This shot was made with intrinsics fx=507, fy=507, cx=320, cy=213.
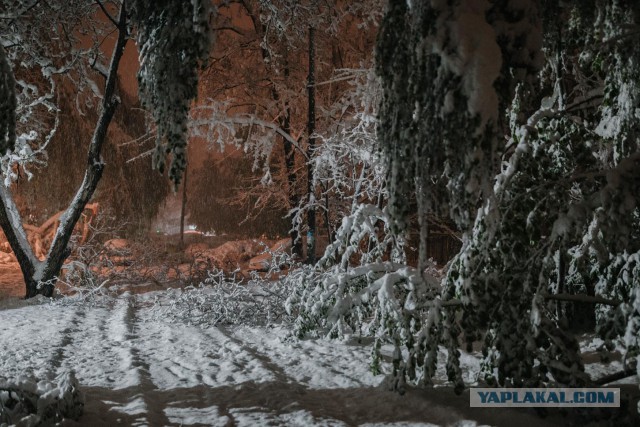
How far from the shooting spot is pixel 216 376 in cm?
573

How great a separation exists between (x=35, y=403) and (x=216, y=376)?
207cm

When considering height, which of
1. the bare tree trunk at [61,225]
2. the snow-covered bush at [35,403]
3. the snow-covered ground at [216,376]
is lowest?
the snow-covered ground at [216,376]

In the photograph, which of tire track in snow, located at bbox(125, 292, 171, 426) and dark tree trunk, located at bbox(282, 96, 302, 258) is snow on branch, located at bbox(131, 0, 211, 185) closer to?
tire track in snow, located at bbox(125, 292, 171, 426)

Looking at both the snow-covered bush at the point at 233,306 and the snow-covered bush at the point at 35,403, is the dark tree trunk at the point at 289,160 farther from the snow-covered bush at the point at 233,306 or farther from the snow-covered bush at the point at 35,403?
the snow-covered bush at the point at 35,403

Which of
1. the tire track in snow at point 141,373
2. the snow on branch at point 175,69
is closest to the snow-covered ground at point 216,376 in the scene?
the tire track in snow at point 141,373

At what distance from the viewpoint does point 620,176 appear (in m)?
3.34

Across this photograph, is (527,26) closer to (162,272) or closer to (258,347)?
(258,347)

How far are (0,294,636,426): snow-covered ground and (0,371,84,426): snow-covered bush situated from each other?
177 millimetres

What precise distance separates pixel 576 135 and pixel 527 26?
6.65 ft

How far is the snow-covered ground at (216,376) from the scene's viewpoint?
14.5 feet

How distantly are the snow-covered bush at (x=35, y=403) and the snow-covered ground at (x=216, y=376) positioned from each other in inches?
7.0

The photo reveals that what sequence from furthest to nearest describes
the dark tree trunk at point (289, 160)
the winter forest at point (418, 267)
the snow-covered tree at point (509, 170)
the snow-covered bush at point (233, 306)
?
the dark tree trunk at point (289, 160), the snow-covered bush at point (233, 306), the winter forest at point (418, 267), the snow-covered tree at point (509, 170)

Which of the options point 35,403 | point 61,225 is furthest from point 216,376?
point 61,225

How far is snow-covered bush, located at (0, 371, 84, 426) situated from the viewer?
3.81 meters
